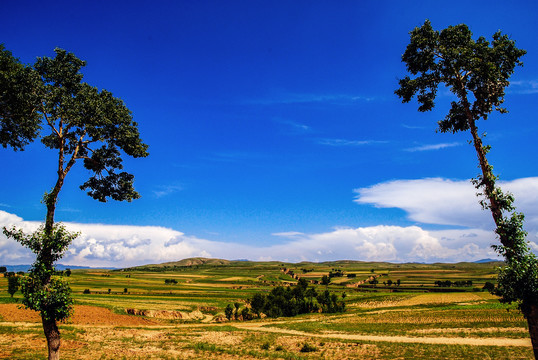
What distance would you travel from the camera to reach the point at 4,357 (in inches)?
824

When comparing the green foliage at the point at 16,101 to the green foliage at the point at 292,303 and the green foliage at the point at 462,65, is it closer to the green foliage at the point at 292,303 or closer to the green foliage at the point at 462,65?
the green foliage at the point at 462,65

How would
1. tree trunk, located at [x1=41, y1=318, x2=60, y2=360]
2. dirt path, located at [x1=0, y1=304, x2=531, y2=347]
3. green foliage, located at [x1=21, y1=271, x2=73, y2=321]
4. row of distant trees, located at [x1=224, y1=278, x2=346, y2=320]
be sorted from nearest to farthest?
green foliage, located at [x1=21, y1=271, x2=73, y2=321] → tree trunk, located at [x1=41, y1=318, x2=60, y2=360] → dirt path, located at [x1=0, y1=304, x2=531, y2=347] → row of distant trees, located at [x1=224, y1=278, x2=346, y2=320]

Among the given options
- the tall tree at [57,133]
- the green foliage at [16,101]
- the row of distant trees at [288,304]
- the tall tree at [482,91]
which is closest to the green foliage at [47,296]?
the tall tree at [57,133]

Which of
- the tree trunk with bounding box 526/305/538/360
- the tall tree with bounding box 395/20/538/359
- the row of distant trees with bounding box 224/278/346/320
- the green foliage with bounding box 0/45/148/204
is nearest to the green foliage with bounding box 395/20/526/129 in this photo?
the tall tree with bounding box 395/20/538/359

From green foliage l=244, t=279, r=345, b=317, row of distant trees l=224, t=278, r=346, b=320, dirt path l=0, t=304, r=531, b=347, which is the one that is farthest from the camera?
green foliage l=244, t=279, r=345, b=317

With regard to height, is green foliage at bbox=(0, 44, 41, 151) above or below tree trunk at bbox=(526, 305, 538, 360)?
above

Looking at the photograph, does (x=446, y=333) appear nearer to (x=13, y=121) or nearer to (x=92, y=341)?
(x=92, y=341)

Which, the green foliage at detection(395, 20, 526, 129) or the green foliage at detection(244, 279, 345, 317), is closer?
the green foliage at detection(395, 20, 526, 129)

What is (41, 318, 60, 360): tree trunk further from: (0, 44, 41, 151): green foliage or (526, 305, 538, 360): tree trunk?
(526, 305, 538, 360): tree trunk

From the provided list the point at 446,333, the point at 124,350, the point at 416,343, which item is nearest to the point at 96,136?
the point at 124,350

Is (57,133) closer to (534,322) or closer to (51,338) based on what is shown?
(51,338)

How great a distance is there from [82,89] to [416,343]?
127 ft

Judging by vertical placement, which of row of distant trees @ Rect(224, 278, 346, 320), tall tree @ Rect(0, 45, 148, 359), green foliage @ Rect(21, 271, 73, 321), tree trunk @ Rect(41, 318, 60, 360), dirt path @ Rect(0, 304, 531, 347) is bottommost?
row of distant trees @ Rect(224, 278, 346, 320)

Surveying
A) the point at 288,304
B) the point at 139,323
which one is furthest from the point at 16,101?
the point at 288,304
